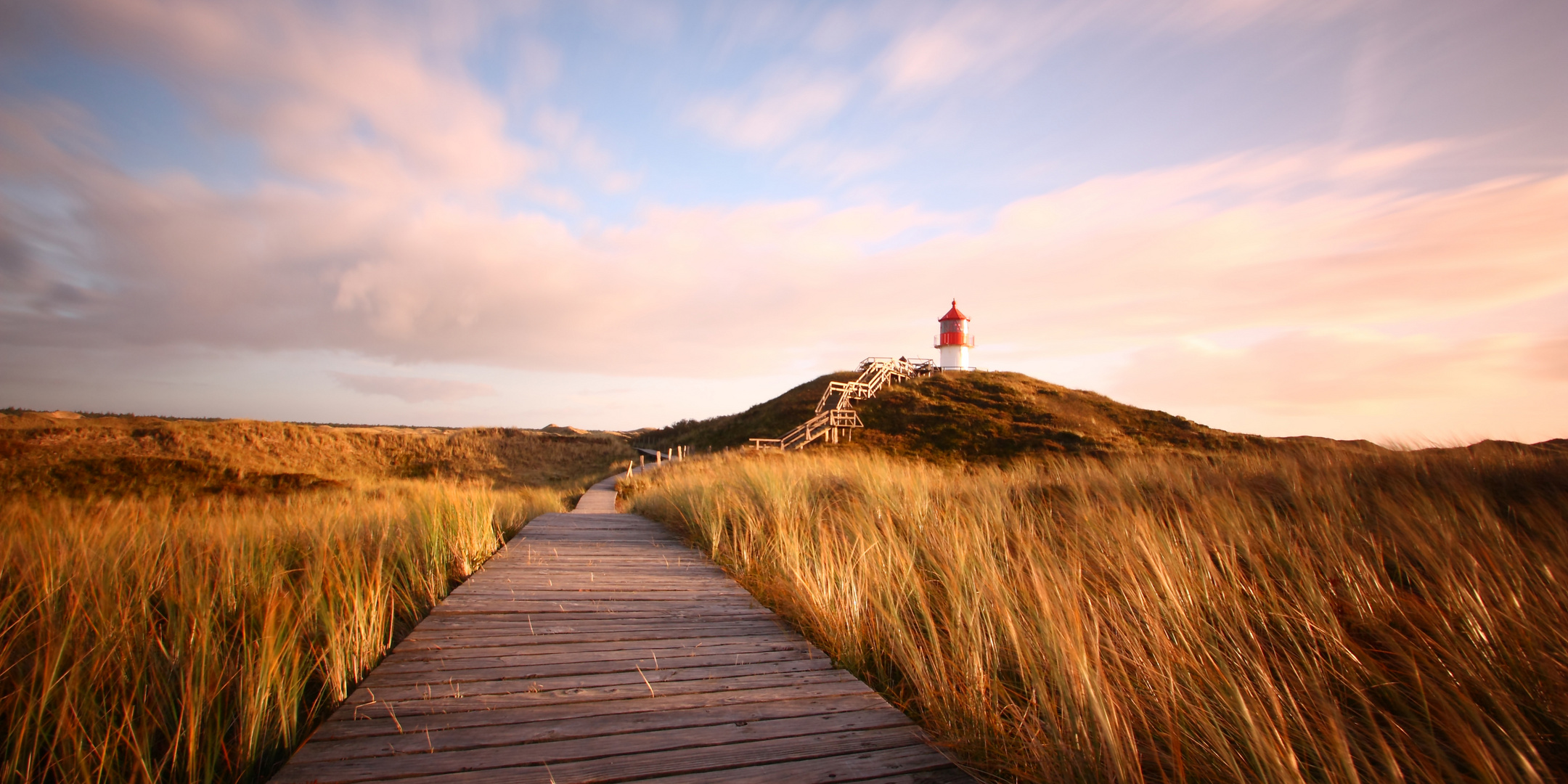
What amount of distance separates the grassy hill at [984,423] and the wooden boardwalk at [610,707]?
75.9 ft

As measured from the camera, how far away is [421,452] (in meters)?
26.1

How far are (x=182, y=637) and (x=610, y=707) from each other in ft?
7.13

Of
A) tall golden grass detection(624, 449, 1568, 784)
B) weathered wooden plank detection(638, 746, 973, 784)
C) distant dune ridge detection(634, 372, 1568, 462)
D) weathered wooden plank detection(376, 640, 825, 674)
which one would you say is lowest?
weathered wooden plank detection(376, 640, 825, 674)

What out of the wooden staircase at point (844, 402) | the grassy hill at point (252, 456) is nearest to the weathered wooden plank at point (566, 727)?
the grassy hill at point (252, 456)

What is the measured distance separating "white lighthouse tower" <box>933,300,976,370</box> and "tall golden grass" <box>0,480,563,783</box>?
40.7 m

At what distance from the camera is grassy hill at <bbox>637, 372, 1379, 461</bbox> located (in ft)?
88.9

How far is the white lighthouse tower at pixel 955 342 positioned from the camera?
42906 millimetres

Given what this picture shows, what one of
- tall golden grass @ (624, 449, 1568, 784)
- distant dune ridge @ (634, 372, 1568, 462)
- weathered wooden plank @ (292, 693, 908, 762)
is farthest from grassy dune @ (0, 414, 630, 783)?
distant dune ridge @ (634, 372, 1568, 462)

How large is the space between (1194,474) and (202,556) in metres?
10.6

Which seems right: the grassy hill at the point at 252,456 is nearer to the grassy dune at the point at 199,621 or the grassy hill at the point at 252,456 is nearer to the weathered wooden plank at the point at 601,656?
the grassy dune at the point at 199,621

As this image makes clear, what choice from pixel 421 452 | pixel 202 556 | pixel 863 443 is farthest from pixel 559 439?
pixel 202 556

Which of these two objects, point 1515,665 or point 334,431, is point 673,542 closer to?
point 1515,665

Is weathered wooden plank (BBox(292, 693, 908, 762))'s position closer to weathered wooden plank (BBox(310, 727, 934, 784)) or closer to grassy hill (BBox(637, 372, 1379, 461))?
weathered wooden plank (BBox(310, 727, 934, 784))

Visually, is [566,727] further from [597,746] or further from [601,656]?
[601,656]
